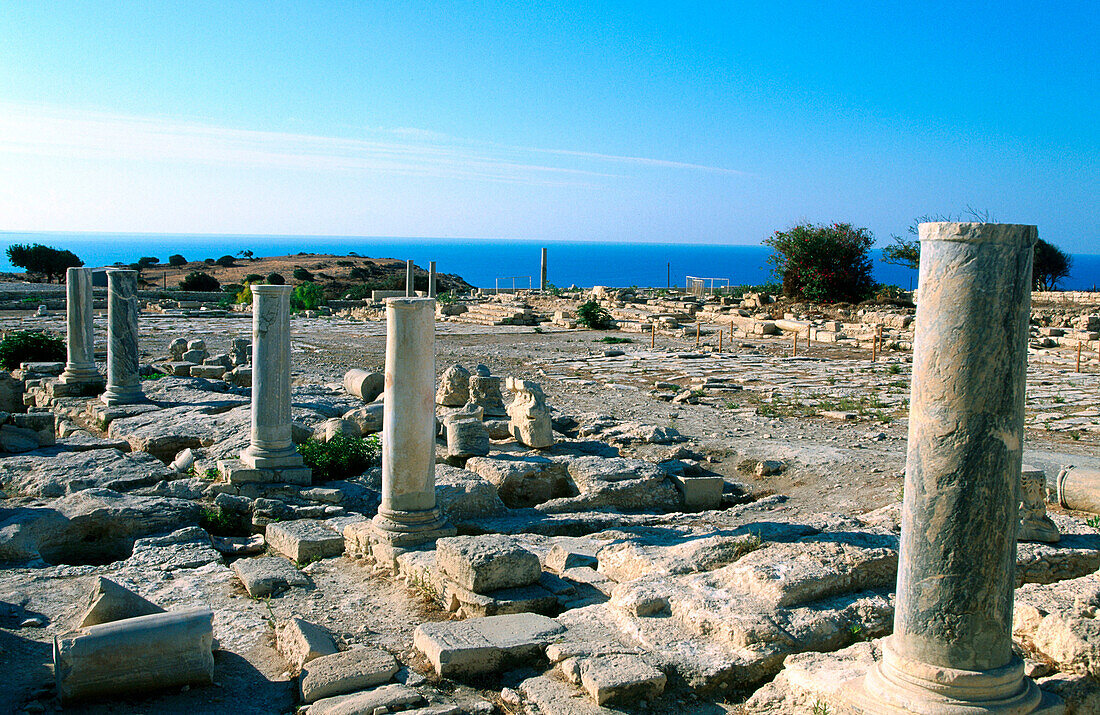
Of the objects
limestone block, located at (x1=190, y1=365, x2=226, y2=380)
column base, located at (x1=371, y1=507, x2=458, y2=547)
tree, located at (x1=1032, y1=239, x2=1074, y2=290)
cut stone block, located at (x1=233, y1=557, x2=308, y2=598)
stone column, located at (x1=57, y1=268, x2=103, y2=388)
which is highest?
tree, located at (x1=1032, y1=239, x2=1074, y2=290)

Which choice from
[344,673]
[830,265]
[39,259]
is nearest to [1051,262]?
[830,265]

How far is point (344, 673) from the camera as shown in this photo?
474cm

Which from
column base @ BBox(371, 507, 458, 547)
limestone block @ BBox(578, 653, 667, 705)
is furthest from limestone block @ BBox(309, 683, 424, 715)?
column base @ BBox(371, 507, 458, 547)

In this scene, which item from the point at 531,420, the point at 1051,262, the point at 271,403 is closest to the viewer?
the point at 271,403

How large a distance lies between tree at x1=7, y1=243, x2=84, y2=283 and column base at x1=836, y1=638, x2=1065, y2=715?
178 feet

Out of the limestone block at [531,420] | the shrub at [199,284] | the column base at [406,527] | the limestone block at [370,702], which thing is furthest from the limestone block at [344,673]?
the shrub at [199,284]

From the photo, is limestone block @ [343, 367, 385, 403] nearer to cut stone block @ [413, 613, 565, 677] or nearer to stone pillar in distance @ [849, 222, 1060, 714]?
cut stone block @ [413, 613, 565, 677]

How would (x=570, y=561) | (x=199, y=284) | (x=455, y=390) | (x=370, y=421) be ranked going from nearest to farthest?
A: (x=570, y=561), (x=370, y=421), (x=455, y=390), (x=199, y=284)

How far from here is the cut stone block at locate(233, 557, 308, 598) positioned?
6316mm

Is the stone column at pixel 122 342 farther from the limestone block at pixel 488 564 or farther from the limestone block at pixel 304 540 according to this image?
the limestone block at pixel 488 564

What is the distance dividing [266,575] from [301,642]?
60.8 inches

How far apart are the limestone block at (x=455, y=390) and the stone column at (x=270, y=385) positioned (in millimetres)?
4198

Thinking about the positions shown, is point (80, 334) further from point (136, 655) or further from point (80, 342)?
point (136, 655)

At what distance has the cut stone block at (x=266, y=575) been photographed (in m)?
6.32
